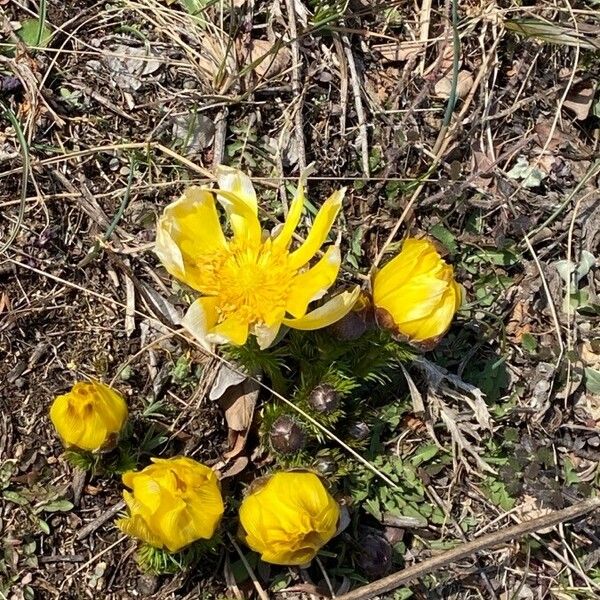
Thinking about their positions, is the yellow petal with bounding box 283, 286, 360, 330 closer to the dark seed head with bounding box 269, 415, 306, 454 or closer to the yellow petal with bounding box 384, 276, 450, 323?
the yellow petal with bounding box 384, 276, 450, 323

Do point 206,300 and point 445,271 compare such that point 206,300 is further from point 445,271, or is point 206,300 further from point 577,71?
point 577,71

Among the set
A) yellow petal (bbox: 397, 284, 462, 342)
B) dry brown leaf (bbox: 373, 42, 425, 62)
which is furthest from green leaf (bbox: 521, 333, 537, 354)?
dry brown leaf (bbox: 373, 42, 425, 62)

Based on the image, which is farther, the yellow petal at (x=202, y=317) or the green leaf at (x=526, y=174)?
the green leaf at (x=526, y=174)

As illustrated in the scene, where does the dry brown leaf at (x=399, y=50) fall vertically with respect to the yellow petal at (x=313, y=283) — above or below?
above

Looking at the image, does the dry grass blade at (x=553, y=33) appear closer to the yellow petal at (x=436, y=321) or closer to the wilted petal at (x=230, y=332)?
the yellow petal at (x=436, y=321)

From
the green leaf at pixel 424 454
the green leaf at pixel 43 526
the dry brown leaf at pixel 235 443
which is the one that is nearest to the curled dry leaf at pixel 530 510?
the green leaf at pixel 424 454

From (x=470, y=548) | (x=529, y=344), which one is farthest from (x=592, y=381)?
(x=470, y=548)
